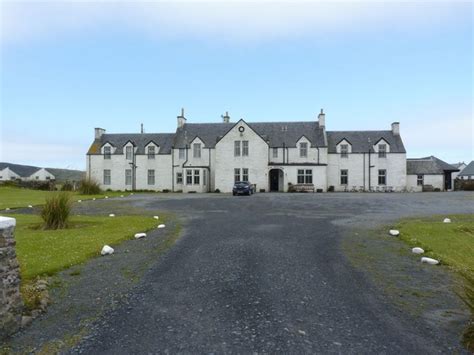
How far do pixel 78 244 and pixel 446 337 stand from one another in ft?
31.6

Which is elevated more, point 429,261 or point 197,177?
point 197,177

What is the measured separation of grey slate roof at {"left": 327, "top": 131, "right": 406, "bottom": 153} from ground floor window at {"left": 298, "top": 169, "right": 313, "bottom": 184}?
549cm

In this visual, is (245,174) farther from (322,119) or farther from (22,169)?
(22,169)

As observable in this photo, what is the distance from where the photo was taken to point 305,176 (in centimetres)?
4619

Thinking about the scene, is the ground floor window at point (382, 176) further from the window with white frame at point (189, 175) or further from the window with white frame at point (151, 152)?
the window with white frame at point (151, 152)

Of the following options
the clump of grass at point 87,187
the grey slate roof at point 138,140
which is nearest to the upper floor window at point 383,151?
the grey slate roof at point 138,140

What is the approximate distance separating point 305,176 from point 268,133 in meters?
8.53

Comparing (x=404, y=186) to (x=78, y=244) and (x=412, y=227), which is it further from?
(x=78, y=244)

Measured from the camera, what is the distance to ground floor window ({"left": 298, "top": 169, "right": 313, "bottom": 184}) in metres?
46.1

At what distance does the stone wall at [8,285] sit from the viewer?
4.93m

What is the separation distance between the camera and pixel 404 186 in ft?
157

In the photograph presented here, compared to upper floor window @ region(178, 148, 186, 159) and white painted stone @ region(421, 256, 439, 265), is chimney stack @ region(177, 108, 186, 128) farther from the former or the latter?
white painted stone @ region(421, 256, 439, 265)

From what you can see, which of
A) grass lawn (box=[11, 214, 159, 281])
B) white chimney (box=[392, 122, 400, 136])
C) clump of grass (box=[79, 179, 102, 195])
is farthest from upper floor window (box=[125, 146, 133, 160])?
white chimney (box=[392, 122, 400, 136])

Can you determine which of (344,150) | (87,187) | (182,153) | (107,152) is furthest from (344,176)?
(107,152)
